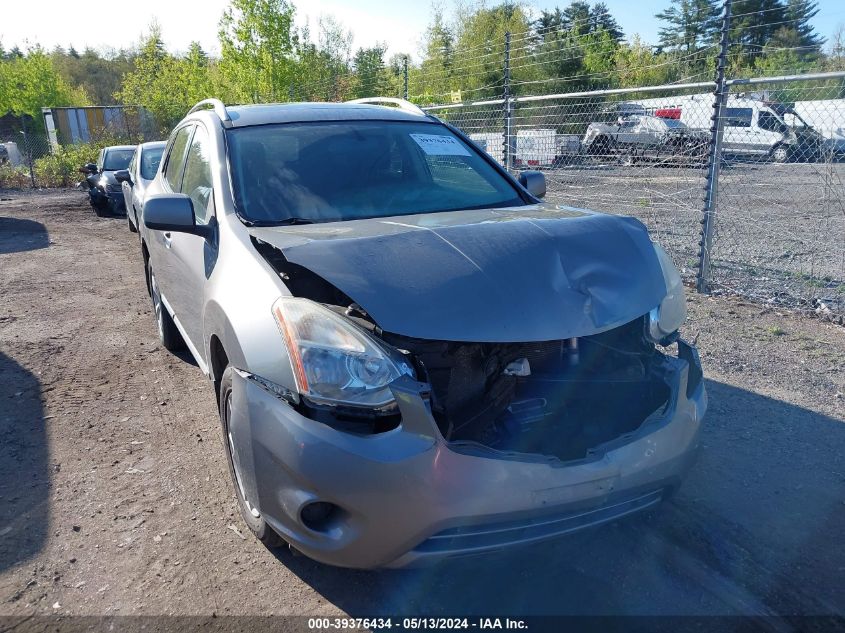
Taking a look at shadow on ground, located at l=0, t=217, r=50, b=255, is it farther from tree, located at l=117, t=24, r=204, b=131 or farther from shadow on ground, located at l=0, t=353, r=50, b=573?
tree, located at l=117, t=24, r=204, b=131

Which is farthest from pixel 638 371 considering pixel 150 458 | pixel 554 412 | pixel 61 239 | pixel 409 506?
pixel 61 239

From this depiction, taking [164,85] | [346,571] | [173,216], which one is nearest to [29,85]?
[164,85]

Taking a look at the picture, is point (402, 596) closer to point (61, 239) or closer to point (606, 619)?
point (606, 619)

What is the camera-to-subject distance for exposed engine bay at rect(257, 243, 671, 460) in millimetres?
2309

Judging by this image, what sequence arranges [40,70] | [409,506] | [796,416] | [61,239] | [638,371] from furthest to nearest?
[40,70] < [61,239] < [796,416] < [638,371] < [409,506]

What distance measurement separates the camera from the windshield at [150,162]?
923 cm

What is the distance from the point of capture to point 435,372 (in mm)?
2465

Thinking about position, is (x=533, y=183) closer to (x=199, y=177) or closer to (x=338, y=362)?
(x=199, y=177)

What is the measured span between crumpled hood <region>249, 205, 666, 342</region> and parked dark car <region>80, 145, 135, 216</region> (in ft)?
42.2

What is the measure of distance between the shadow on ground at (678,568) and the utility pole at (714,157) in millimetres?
3319

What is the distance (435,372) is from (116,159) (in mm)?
15122

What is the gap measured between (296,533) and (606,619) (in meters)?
1.16

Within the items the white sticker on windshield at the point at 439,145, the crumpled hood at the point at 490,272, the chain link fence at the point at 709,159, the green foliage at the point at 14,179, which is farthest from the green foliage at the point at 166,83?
the crumpled hood at the point at 490,272

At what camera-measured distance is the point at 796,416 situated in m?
3.91
